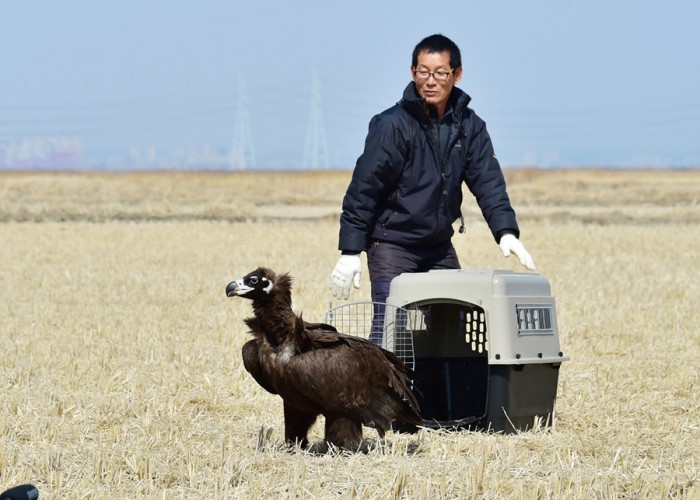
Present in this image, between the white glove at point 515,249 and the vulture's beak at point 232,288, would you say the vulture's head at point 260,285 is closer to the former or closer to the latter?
the vulture's beak at point 232,288

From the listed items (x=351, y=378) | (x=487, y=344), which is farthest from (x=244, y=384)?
(x=351, y=378)

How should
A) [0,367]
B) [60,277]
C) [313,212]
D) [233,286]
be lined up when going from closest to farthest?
[233,286] < [0,367] < [60,277] < [313,212]

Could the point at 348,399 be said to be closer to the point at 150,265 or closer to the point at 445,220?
the point at 445,220

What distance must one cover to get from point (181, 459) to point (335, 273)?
170cm

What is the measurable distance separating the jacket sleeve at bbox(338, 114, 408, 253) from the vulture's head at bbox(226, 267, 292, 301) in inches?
39.3

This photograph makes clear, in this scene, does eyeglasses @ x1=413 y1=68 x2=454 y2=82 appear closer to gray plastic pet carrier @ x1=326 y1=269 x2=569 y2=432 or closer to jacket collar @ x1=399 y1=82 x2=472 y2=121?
jacket collar @ x1=399 y1=82 x2=472 y2=121

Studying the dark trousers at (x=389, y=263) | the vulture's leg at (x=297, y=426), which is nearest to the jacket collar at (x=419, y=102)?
the dark trousers at (x=389, y=263)

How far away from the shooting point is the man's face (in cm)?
664

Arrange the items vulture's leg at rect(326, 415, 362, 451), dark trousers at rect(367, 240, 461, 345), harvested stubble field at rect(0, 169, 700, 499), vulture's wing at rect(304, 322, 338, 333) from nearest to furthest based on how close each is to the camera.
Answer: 1. harvested stubble field at rect(0, 169, 700, 499)
2. vulture's leg at rect(326, 415, 362, 451)
3. vulture's wing at rect(304, 322, 338, 333)
4. dark trousers at rect(367, 240, 461, 345)

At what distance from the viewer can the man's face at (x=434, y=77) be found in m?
6.64

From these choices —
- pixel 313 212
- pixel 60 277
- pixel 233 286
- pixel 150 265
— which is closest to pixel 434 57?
pixel 233 286

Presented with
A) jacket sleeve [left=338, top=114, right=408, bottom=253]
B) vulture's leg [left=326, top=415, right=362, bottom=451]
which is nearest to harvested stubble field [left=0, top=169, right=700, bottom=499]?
vulture's leg [left=326, top=415, right=362, bottom=451]

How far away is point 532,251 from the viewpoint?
2058 cm

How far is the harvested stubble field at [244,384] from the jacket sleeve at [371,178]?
1.21 meters
